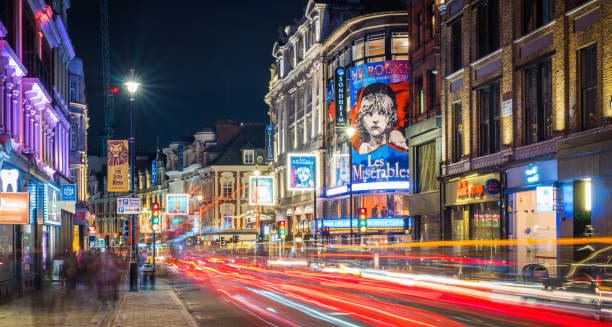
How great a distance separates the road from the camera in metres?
16.5

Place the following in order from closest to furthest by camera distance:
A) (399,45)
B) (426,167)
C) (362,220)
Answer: (362,220) < (426,167) < (399,45)

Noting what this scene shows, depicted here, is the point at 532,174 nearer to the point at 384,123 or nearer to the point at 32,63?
the point at 32,63

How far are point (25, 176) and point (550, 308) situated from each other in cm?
2150

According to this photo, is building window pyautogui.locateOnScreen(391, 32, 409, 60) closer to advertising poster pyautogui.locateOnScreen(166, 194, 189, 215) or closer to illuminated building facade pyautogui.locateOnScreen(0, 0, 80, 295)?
advertising poster pyautogui.locateOnScreen(166, 194, 189, 215)

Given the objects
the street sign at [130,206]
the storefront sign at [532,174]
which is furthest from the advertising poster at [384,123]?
the street sign at [130,206]

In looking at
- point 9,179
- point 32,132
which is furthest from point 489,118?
point 32,132

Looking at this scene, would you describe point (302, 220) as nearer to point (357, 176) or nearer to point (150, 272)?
point (357, 176)

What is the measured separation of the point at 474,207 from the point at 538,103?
7.33 metres

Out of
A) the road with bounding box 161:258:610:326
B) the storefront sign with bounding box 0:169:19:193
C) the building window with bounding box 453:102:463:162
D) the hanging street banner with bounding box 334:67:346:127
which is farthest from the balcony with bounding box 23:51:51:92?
the hanging street banner with bounding box 334:67:346:127

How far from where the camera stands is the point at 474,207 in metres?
36.3

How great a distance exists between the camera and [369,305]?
2059 centimetres

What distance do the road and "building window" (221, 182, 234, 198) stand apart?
70573 millimetres

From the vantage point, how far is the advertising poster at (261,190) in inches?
2571

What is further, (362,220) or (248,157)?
(248,157)
